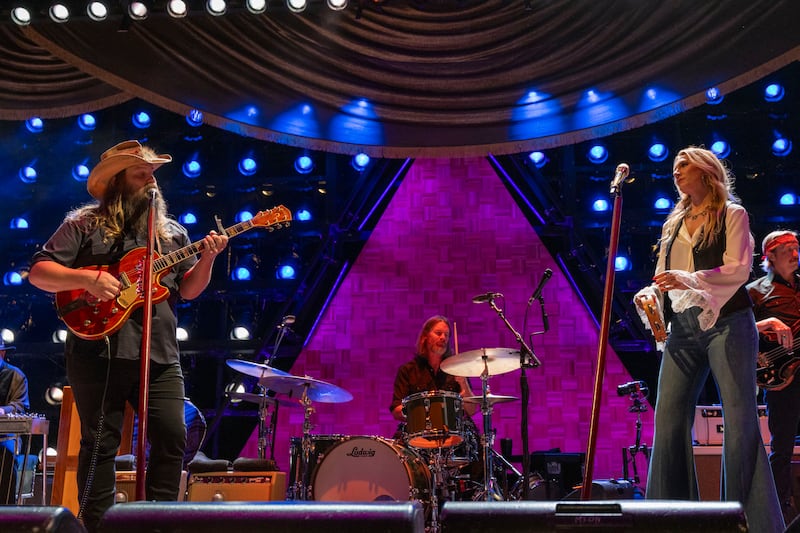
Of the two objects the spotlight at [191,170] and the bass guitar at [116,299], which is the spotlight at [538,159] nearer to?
the spotlight at [191,170]

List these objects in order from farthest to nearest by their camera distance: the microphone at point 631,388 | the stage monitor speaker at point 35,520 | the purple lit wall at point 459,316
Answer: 1. the purple lit wall at point 459,316
2. the microphone at point 631,388
3. the stage monitor speaker at point 35,520

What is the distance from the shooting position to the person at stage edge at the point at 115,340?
10.3 feet

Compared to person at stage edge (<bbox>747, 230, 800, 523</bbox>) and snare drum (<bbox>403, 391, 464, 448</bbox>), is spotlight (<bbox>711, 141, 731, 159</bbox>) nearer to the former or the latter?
person at stage edge (<bbox>747, 230, 800, 523</bbox>)

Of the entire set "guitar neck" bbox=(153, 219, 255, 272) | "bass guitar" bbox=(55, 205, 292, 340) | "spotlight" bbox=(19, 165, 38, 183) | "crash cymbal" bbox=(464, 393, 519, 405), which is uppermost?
"spotlight" bbox=(19, 165, 38, 183)

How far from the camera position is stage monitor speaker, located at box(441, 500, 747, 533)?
6.06ft

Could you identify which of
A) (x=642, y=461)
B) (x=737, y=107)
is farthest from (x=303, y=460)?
(x=737, y=107)

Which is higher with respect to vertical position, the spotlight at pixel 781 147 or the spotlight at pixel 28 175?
the spotlight at pixel 781 147

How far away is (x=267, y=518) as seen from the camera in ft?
6.15

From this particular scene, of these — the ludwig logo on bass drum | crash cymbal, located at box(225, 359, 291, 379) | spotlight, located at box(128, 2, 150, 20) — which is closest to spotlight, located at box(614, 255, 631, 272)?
the ludwig logo on bass drum

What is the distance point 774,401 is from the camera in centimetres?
512

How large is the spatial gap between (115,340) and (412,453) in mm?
2994

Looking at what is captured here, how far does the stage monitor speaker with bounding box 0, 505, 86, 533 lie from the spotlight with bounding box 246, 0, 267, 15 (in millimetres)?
4638

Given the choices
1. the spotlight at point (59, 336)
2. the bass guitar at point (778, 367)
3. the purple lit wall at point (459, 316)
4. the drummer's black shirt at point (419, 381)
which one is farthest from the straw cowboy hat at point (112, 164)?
the spotlight at point (59, 336)

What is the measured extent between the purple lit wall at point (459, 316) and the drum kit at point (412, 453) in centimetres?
188
